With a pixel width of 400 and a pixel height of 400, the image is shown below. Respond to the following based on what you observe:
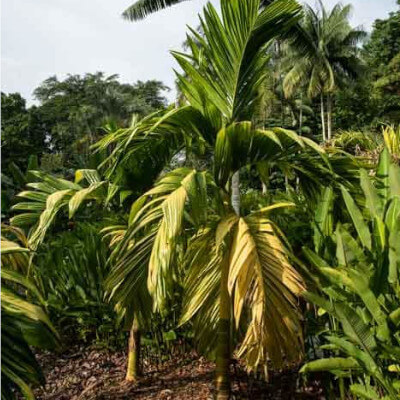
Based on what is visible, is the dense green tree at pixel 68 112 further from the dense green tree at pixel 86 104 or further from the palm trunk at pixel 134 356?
the palm trunk at pixel 134 356

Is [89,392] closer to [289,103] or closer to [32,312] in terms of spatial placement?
[32,312]

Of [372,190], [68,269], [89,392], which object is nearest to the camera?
[372,190]

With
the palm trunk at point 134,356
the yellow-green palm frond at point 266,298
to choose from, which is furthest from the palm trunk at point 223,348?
the palm trunk at point 134,356

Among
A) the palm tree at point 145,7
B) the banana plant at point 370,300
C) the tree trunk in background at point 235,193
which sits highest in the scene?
the palm tree at point 145,7

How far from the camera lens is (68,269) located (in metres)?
4.41

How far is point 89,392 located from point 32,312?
6.31 ft

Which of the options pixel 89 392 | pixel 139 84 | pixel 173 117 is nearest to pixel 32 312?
pixel 173 117

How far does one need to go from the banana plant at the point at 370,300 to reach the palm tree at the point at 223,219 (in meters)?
0.20

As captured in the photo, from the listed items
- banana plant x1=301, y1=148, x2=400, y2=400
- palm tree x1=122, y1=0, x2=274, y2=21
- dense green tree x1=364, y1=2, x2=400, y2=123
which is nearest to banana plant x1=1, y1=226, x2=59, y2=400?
banana plant x1=301, y1=148, x2=400, y2=400

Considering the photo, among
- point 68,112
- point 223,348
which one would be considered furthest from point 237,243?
point 68,112

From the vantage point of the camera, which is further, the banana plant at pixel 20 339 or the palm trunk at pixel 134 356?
the palm trunk at pixel 134 356

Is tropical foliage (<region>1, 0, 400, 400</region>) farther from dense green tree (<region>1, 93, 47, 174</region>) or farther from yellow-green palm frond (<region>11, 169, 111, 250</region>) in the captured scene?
dense green tree (<region>1, 93, 47, 174</region>)

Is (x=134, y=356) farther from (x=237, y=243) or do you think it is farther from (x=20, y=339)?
(x=20, y=339)

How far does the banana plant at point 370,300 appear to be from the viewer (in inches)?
78.8
